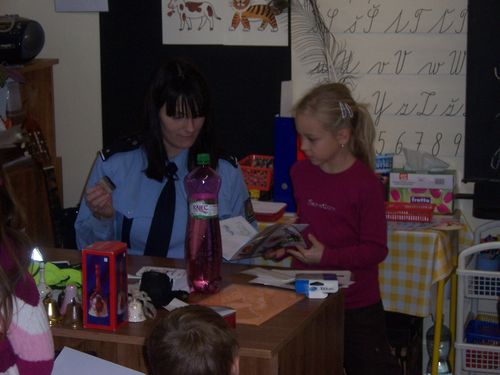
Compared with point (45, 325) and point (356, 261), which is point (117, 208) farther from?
point (45, 325)

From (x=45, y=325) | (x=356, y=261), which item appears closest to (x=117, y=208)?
(x=356, y=261)

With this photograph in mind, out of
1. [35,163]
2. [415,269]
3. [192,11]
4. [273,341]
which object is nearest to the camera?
[273,341]

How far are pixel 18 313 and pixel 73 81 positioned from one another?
2774 millimetres

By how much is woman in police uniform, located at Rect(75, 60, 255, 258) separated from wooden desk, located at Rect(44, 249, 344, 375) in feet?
1.96

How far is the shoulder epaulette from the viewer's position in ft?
8.37

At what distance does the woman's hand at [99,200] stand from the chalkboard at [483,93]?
1.64m

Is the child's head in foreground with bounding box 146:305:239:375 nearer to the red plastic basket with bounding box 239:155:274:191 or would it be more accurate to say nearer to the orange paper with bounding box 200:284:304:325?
the orange paper with bounding box 200:284:304:325

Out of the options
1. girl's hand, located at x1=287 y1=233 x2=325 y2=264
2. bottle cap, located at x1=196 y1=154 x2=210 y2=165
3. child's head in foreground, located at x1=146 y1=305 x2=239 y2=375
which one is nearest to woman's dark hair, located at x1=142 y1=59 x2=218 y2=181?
bottle cap, located at x1=196 y1=154 x2=210 y2=165

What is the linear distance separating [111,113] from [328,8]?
1.16 m

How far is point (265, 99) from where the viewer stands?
3.76m

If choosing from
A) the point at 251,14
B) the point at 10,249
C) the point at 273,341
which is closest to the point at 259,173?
the point at 251,14

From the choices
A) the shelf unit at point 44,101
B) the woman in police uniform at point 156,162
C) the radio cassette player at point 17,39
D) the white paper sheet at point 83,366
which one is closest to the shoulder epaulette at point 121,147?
the woman in police uniform at point 156,162

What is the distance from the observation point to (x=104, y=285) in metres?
1.81

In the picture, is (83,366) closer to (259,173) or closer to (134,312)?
(134,312)
